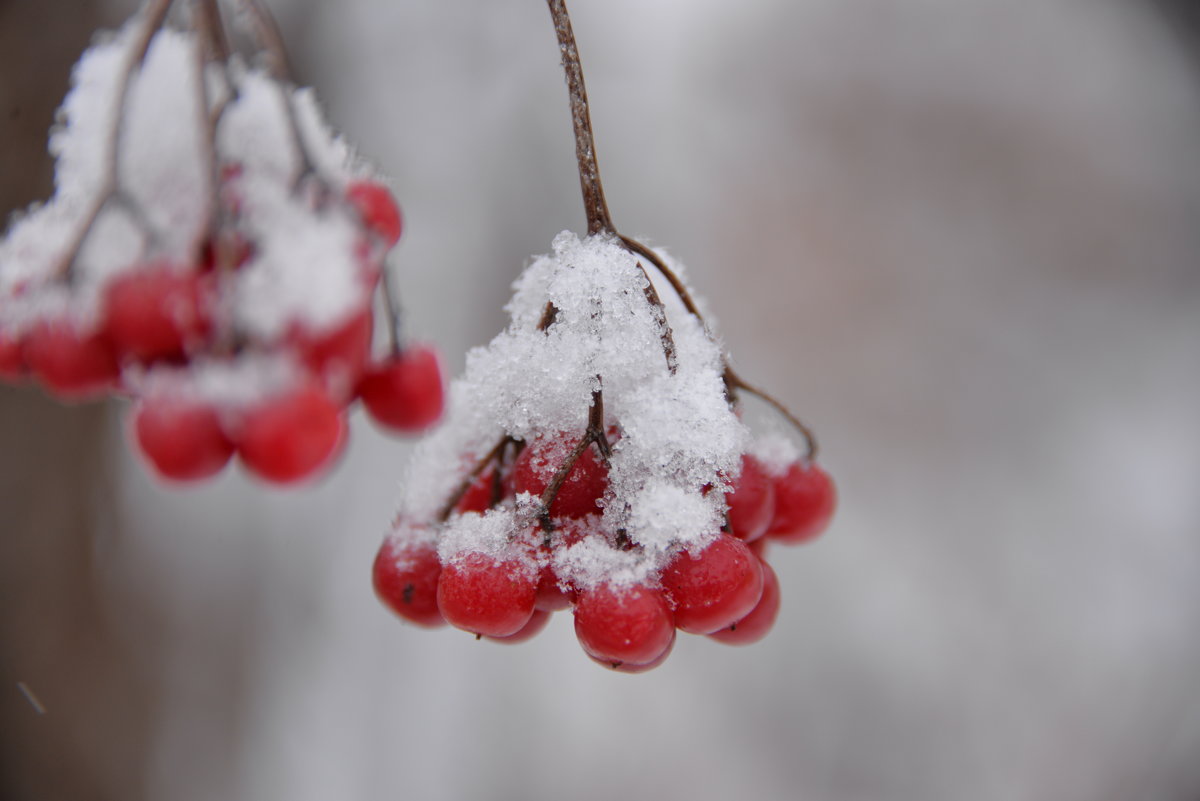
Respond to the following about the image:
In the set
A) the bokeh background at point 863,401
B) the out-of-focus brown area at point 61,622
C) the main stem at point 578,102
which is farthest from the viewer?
the bokeh background at point 863,401

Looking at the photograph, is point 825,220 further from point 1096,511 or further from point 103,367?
point 103,367

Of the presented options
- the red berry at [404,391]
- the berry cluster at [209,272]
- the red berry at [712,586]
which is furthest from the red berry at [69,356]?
the red berry at [712,586]

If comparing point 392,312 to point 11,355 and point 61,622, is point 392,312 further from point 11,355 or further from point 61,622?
point 61,622

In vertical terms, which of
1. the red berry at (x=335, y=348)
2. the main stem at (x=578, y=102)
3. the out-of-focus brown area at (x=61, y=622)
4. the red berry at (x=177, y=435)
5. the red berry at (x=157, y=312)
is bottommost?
the out-of-focus brown area at (x=61, y=622)

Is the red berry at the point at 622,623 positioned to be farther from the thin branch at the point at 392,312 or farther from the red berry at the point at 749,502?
the thin branch at the point at 392,312

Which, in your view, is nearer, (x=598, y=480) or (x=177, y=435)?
(x=177, y=435)

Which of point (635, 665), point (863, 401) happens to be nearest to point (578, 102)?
point (635, 665)

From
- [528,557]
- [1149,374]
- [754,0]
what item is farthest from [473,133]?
[1149,374]
